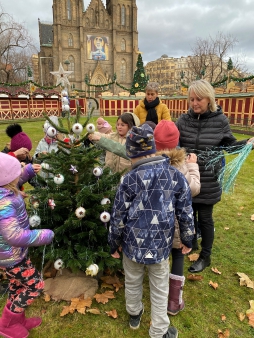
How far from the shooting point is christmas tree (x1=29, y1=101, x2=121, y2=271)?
248cm

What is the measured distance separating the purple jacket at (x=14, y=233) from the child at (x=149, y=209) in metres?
0.63

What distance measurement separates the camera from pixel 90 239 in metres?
2.69

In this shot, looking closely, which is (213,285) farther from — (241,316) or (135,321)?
(135,321)

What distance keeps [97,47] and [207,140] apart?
2151 inches

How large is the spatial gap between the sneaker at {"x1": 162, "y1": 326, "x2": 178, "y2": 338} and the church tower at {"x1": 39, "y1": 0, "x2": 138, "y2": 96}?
48.6 meters

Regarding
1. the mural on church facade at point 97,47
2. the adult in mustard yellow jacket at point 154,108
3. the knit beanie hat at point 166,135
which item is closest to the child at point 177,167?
the knit beanie hat at point 166,135

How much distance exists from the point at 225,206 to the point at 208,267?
228 centimetres

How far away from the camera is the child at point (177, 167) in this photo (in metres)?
2.17

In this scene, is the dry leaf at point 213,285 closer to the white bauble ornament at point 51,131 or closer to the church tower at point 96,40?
the white bauble ornament at point 51,131

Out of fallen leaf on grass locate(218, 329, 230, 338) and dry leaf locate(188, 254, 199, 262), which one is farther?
dry leaf locate(188, 254, 199, 262)

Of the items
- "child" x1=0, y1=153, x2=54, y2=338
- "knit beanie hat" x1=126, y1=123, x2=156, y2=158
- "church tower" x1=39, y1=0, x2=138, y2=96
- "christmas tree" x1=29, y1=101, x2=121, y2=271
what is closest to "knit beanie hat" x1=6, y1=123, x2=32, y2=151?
"christmas tree" x1=29, y1=101, x2=121, y2=271

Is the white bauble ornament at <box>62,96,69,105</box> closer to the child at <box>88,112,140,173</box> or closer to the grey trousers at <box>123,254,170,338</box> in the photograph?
the child at <box>88,112,140,173</box>

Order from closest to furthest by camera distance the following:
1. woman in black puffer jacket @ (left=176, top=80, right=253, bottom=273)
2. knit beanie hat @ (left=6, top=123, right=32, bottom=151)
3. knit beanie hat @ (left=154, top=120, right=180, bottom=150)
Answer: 1. knit beanie hat @ (left=154, top=120, right=180, bottom=150)
2. woman in black puffer jacket @ (left=176, top=80, right=253, bottom=273)
3. knit beanie hat @ (left=6, top=123, right=32, bottom=151)

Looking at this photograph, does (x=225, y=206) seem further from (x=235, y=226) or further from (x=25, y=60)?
(x=25, y=60)
